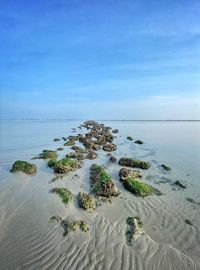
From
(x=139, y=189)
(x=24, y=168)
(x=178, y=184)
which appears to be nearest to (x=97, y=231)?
(x=139, y=189)

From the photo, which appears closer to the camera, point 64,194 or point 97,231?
point 97,231

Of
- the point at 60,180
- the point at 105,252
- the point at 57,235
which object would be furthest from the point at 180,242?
the point at 60,180

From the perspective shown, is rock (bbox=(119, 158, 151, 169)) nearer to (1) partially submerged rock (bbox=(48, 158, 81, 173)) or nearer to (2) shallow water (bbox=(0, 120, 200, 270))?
(2) shallow water (bbox=(0, 120, 200, 270))

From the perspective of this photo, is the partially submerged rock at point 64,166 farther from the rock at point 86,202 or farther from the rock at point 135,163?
the rock at point 86,202

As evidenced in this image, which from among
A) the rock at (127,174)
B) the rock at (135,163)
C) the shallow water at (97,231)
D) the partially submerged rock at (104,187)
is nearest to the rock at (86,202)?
the shallow water at (97,231)

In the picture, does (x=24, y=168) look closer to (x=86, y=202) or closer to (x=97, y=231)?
(x=86, y=202)

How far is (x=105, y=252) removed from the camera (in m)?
6.97

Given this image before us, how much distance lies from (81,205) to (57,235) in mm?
2272

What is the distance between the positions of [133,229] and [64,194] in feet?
13.9

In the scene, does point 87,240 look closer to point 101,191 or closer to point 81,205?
point 81,205

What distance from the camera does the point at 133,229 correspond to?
26.7ft

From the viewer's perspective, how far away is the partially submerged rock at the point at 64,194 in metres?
10.6

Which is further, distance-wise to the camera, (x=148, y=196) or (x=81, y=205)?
(x=148, y=196)

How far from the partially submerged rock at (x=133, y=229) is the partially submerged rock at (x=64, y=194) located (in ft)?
10.1
